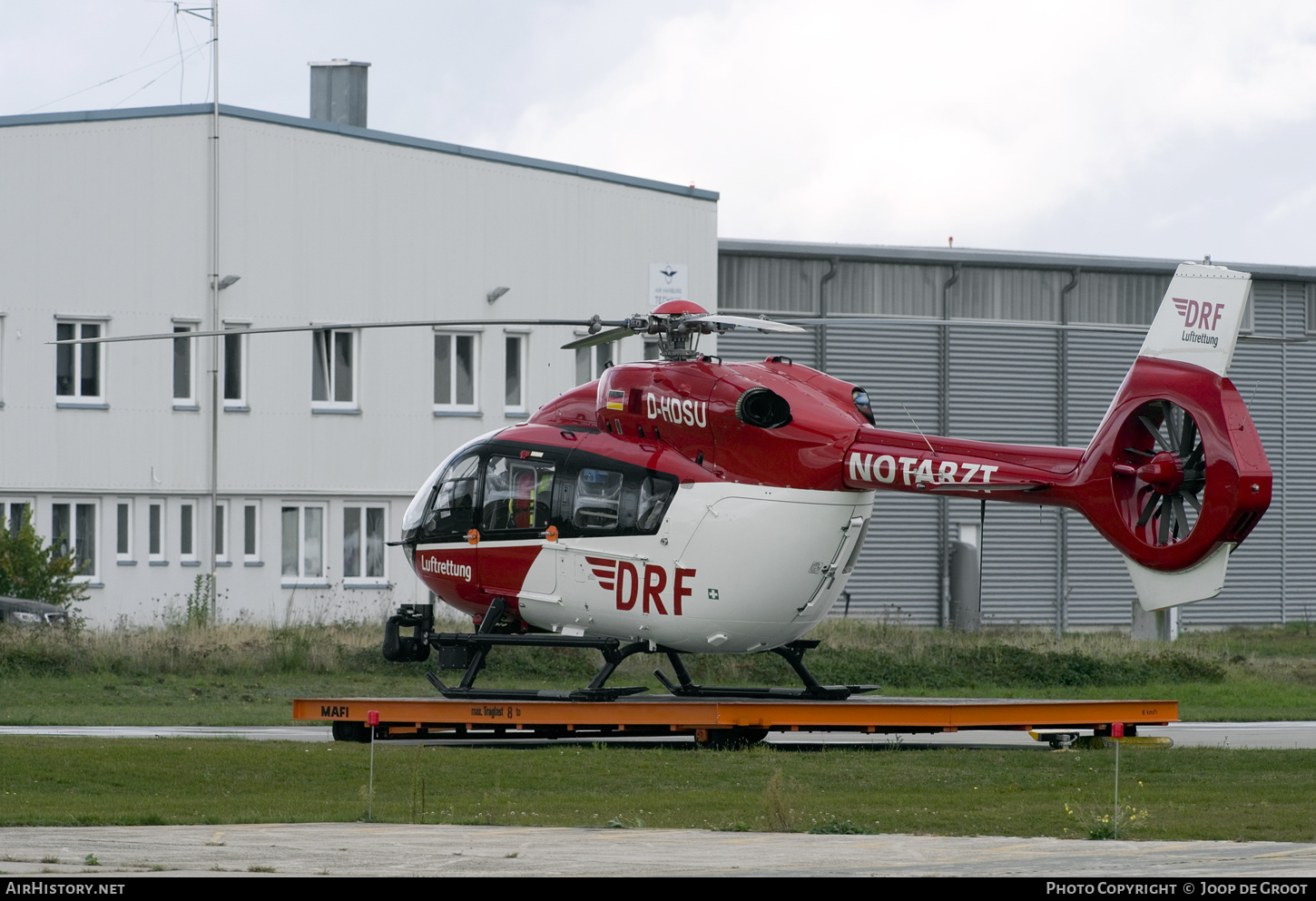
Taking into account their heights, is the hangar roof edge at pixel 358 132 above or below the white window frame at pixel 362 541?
above

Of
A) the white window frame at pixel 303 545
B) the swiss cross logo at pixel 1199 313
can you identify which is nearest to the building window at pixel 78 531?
the white window frame at pixel 303 545

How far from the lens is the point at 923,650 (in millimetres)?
29375

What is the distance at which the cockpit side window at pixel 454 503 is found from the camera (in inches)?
822

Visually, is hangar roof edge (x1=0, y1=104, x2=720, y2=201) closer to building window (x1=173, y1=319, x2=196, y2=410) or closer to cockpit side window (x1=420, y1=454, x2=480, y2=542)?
building window (x1=173, y1=319, x2=196, y2=410)

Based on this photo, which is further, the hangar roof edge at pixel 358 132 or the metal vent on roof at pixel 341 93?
the metal vent on roof at pixel 341 93

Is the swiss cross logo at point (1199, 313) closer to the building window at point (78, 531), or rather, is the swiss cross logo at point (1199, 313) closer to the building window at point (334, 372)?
the building window at point (334, 372)

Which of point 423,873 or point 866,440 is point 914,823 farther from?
point 866,440

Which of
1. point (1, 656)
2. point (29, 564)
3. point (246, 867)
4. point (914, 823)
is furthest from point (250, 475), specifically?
point (246, 867)

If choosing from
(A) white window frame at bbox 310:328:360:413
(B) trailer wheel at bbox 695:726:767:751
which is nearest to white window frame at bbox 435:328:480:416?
(A) white window frame at bbox 310:328:360:413

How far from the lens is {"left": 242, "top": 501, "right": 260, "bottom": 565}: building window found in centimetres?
3669

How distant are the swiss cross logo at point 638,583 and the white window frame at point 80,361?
764 inches

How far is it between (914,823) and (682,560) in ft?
23.2

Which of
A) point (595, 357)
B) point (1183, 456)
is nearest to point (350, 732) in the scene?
point (1183, 456)

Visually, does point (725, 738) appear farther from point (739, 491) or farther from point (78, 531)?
point (78, 531)
